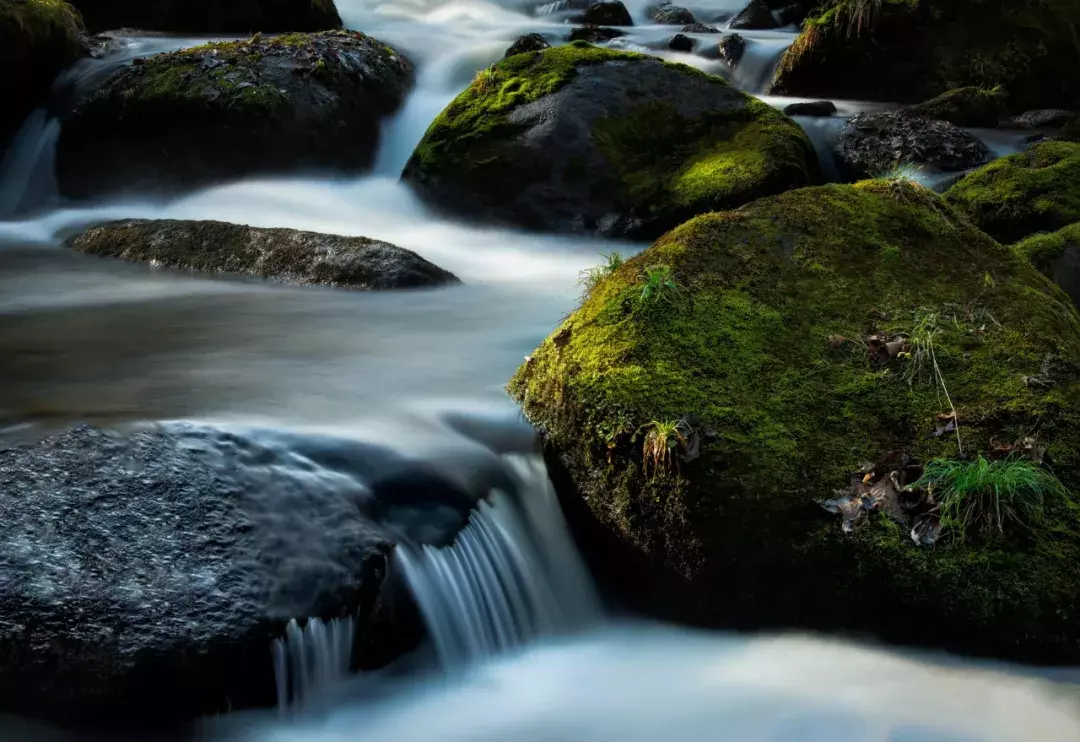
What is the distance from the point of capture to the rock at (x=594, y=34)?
15.1 metres

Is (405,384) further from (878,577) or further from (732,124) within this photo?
(732,124)

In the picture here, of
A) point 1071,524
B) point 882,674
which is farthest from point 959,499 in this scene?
point 882,674

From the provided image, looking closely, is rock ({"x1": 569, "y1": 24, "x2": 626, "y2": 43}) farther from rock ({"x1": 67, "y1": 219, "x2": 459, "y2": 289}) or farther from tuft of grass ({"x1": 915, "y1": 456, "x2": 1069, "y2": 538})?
tuft of grass ({"x1": 915, "y1": 456, "x2": 1069, "y2": 538})

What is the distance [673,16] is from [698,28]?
5.00ft

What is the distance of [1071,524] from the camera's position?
11.7 ft

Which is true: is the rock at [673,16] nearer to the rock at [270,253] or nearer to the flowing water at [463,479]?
the flowing water at [463,479]

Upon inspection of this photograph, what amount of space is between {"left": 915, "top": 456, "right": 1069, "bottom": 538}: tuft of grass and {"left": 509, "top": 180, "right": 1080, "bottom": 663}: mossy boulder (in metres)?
0.07

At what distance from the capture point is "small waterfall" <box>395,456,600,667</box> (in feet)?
12.3

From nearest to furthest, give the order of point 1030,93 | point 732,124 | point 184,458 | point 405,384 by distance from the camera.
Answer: point 184,458 < point 405,384 < point 732,124 < point 1030,93

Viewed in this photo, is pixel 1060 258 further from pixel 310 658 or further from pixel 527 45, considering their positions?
pixel 527 45

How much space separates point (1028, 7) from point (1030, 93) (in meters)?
1.27

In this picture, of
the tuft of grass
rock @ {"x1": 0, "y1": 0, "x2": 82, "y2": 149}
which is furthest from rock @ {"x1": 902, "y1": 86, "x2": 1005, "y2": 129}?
rock @ {"x1": 0, "y1": 0, "x2": 82, "y2": 149}

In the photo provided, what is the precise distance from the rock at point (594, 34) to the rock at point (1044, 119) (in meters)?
6.35

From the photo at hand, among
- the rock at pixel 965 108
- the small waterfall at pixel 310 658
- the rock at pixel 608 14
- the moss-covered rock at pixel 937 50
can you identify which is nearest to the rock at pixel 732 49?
the moss-covered rock at pixel 937 50
